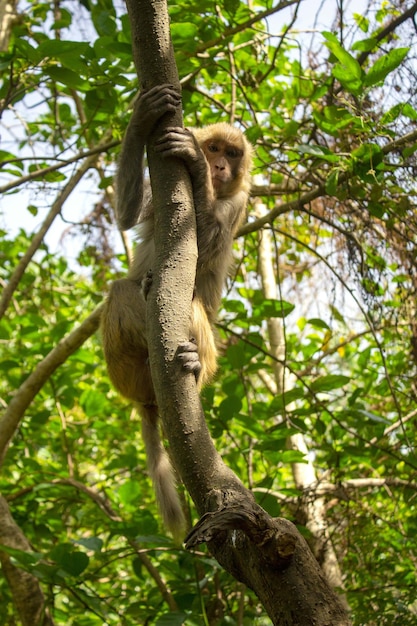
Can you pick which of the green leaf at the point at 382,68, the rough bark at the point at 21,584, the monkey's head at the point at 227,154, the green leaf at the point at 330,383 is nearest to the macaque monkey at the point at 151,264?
the monkey's head at the point at 227,154

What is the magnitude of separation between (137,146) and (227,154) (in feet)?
3.39

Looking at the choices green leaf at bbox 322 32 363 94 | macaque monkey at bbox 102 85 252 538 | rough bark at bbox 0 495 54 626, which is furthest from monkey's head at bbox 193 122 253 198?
rough bark at bbox 0 495 54 626

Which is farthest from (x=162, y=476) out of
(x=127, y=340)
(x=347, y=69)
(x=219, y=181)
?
(x=347, y=69)

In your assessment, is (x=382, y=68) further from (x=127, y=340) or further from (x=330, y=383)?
(x=127, y=340)

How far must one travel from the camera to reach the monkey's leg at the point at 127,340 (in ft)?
12.3

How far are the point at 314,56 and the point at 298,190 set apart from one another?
1257 millimetres

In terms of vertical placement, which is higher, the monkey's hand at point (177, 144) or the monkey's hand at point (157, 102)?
the monkey's hand at point (157, 102)

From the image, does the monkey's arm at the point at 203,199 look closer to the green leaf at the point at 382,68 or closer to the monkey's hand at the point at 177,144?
the monkey's hand at the point at 177,144

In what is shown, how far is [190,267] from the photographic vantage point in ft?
7.25

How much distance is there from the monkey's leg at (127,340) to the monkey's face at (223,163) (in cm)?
79

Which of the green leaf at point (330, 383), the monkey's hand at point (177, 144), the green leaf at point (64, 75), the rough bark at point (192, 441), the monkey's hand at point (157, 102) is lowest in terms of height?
the rough bark at point (192, 441)

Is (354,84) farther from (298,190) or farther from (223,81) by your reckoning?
(223,81)

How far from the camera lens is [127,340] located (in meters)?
3.81

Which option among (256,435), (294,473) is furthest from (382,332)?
(256,435)
